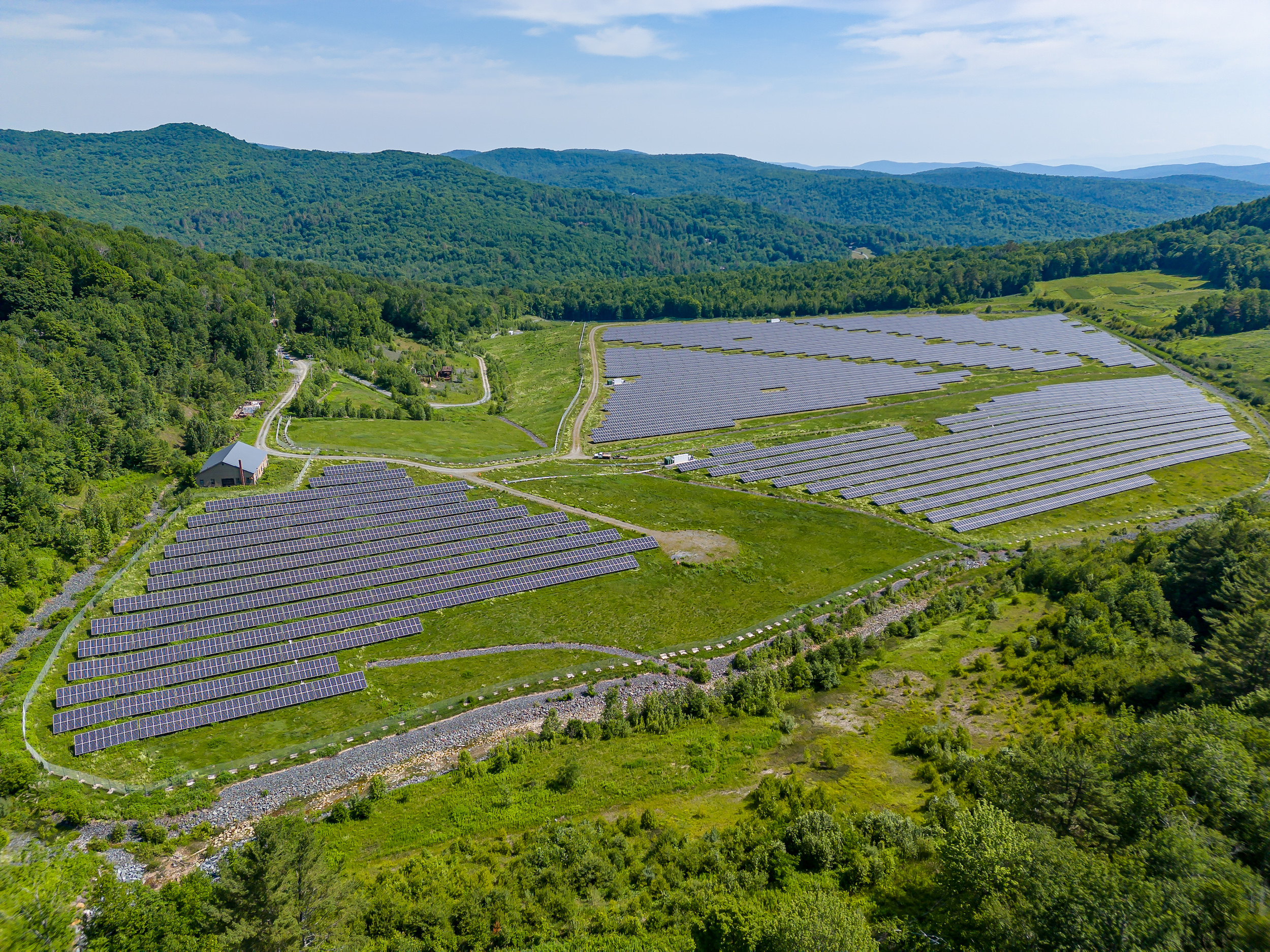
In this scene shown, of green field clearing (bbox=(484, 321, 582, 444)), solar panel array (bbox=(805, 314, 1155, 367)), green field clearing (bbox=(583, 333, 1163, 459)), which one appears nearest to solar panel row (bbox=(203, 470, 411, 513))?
green field clearing (bbox=(484, 321, 582, 444))

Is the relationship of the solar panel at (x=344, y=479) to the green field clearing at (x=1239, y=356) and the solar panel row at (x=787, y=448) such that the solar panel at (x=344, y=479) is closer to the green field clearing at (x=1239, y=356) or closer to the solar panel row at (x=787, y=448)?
the solar panel row at (x=787, y=448)

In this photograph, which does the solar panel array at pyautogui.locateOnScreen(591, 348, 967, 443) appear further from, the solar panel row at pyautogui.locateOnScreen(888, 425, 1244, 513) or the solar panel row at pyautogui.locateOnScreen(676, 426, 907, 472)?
the solar panel row at pyautogui.locateOnScreen(888, 425, 1244, 513)

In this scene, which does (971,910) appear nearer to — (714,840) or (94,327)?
(714,840)

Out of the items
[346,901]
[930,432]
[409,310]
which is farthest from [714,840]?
[409,310]

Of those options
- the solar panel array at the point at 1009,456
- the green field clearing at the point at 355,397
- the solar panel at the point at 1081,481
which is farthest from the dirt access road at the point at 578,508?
the solar panel at the point at 1081,481

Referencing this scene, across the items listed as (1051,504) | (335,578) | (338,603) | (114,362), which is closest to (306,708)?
(338,603)
